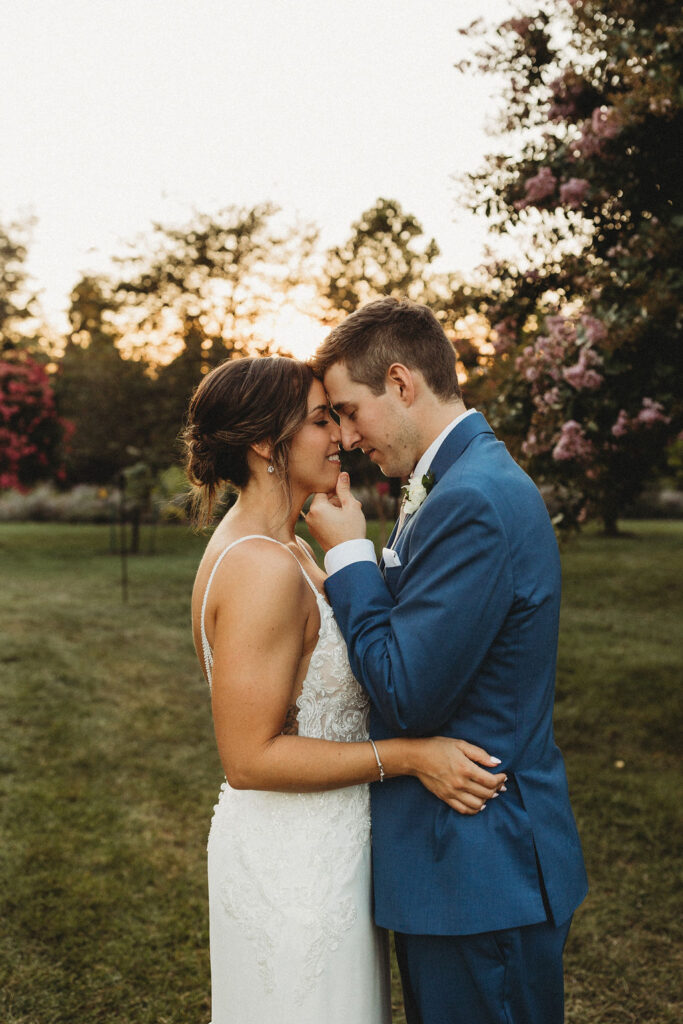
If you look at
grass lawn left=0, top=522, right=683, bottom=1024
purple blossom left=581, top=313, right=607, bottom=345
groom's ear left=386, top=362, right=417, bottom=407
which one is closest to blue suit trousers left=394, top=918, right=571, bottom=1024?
groom's ear left=386, top=362, right=417, bottom=407

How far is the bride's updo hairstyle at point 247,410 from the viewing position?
7.25ft

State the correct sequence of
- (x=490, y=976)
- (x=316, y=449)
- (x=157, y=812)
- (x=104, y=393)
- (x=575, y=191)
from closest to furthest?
(x=490, y=976), (x=316, y=449), (x=575, y=191), (x=157, y=812), (x=104, y=393)

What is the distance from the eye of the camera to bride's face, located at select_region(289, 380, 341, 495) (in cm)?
229

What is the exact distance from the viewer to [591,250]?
5.46 metres

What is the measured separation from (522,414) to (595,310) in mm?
892

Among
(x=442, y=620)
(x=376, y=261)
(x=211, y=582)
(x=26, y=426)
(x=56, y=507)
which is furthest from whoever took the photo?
(x=56, y=507)

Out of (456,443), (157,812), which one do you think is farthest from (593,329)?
(157,812)

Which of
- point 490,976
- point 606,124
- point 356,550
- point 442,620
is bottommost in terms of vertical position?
point 490,976

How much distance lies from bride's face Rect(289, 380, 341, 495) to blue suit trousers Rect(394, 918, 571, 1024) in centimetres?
118

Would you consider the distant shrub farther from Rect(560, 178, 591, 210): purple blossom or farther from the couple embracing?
the couple embracing

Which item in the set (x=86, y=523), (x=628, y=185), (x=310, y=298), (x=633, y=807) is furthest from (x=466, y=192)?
(x=86, y=523)

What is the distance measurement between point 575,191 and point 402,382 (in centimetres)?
350

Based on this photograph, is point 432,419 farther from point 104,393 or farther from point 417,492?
point 104,393

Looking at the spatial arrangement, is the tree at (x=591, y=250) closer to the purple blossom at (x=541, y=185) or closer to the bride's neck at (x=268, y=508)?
the purple blossom at (x=541, y=185)
